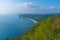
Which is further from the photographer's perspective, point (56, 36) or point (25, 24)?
point (25, 24)

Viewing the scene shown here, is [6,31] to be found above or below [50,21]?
below

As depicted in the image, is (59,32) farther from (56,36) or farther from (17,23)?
(17,23)

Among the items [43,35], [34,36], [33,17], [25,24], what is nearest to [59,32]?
[43,35]

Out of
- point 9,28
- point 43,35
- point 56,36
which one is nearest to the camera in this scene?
point 56,36

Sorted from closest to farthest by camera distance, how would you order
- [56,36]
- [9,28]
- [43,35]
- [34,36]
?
[56,36] < [43,35] < [34,36] < [9,28]

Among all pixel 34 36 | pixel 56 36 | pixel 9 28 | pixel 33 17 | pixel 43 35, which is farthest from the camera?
pixel 9 28

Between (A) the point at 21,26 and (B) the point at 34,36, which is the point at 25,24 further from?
(B) the point at 34,36

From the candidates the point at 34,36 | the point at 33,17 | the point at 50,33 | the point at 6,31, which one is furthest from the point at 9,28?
the point at 50,33

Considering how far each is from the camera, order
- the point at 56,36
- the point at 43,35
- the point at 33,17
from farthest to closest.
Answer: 1. the point at 33,17
2. the point at 43,35
3. the point at 56,36

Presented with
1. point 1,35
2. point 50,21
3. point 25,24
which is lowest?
point 1,35
